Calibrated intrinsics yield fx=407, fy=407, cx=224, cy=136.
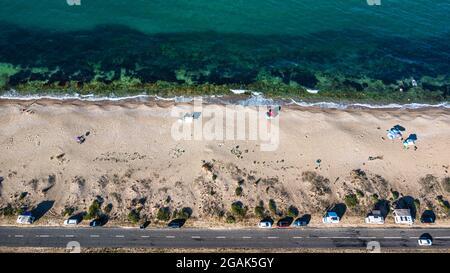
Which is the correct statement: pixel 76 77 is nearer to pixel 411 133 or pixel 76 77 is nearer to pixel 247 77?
pixel 247 77

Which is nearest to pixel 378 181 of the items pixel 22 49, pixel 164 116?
pixel 164 116

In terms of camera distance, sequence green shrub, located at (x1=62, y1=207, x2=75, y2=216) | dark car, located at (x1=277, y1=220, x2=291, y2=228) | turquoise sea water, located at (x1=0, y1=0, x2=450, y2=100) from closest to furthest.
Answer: dark car, located at (x1=277, y1=220, x2=291, y2=228) → green shrub, located at (x1=62, y1=207, x2=75, y2=216) → turquoise sea water, located at (x1=0, y1=0, x2=450, y2=100)

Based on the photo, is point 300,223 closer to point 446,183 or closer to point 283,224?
point 283,224

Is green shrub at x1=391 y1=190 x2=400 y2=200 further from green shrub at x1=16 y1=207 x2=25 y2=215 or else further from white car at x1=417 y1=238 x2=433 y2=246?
green shrub at x1=16 y1=207 x2=25 y2=215

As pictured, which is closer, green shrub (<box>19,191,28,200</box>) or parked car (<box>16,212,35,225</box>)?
parked car (<box>16,212,35,225</box>)
